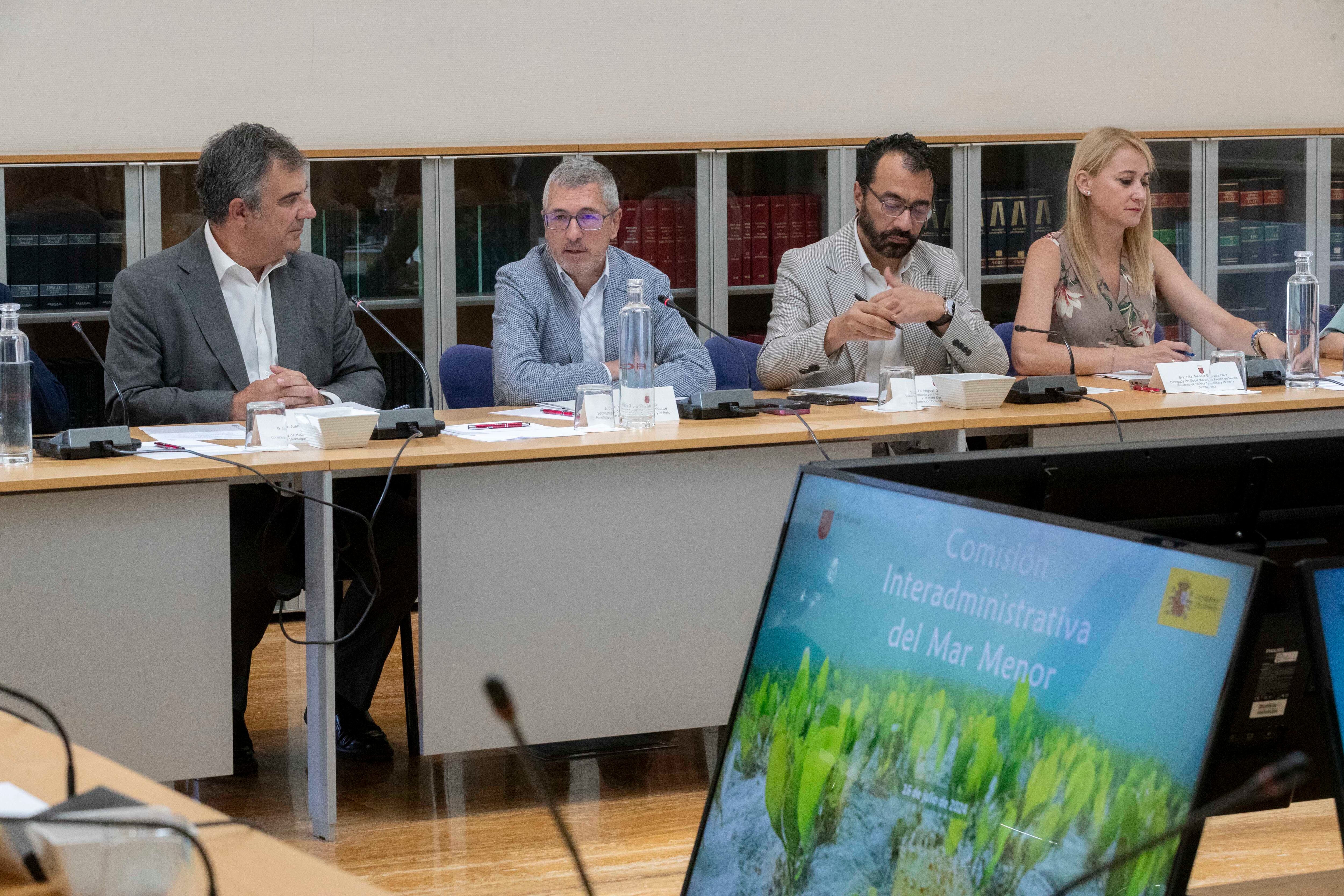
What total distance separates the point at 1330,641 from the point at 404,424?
199 centimetres

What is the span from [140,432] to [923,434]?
1538 millimetres

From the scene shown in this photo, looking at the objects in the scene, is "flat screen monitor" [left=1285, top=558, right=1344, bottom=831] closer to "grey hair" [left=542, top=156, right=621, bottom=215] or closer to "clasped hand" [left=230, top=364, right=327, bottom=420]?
"clasped hand" [left=230, top=364, right=327, bottom=420]

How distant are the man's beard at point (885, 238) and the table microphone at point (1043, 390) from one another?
0.61 meters

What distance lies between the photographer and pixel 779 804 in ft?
3.05

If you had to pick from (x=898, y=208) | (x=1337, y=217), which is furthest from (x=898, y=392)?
(x=1337, y=217)

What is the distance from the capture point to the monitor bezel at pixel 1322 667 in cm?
77

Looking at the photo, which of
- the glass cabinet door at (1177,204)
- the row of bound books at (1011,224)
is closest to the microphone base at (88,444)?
the row of bound books at (1011,224)

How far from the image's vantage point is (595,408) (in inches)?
104

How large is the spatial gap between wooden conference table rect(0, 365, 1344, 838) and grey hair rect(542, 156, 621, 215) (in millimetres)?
744

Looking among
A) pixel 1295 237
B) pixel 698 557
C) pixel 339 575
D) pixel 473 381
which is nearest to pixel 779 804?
pixel 698 557

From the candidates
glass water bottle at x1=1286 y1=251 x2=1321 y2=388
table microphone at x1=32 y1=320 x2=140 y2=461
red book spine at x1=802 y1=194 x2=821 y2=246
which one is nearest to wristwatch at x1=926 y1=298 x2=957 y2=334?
glass water bottle at x1=1286 y1=251 x2=1321 y2=388

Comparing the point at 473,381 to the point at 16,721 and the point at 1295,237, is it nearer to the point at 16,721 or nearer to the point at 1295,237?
the point at 16,721

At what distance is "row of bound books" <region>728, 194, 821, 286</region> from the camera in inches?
173

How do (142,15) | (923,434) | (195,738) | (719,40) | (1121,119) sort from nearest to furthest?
(195,738) < (923,434) < (142,15) < (719,40) < (1121,119)
